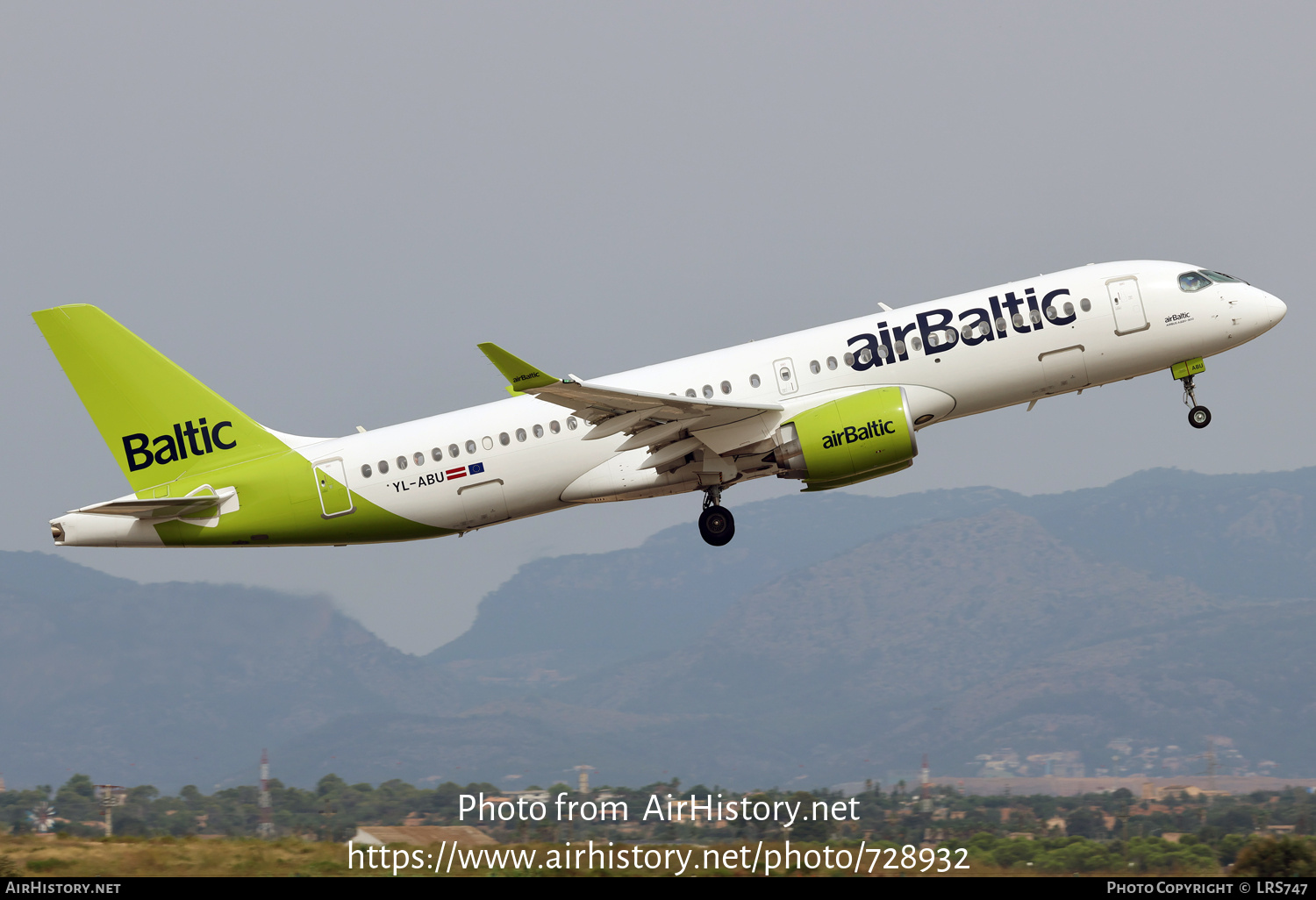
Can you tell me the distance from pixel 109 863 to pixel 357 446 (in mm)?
11927

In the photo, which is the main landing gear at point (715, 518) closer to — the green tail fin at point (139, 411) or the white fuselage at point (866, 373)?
the white fuselage at point (866, 373)

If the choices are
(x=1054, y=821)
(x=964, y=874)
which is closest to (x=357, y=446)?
(x=964, y=874)

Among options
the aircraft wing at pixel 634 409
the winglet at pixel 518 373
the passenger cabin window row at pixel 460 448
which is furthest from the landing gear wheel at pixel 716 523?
the winglet at pixel 518 373

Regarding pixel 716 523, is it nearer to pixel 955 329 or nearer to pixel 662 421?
pixel 662 421

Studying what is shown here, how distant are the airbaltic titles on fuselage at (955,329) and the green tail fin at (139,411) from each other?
1551cm

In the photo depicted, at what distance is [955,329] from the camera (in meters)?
31.6

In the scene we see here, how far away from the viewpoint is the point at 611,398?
96.2 feet

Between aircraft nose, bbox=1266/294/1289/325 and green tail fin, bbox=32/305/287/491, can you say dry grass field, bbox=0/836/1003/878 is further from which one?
aircraft nose, bbox=1266/294/1289/325

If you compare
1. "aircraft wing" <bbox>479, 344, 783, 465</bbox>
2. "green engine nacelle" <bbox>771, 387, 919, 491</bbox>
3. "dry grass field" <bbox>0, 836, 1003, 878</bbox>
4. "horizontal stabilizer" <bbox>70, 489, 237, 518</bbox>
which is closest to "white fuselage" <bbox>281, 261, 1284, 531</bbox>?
"green engine nacelle" <bbox>771, 387, 919, 491</bbox>

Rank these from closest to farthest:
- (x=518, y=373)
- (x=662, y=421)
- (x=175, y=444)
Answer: (x=518, y=373), (x=662, y=421), (x=175, y=444)

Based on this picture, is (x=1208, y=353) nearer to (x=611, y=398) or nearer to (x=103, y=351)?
(x=611, y=398)

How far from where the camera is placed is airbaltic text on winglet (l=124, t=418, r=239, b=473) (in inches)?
1325

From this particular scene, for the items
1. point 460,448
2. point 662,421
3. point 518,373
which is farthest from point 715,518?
point 518,373

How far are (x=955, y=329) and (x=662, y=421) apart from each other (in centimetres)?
763
